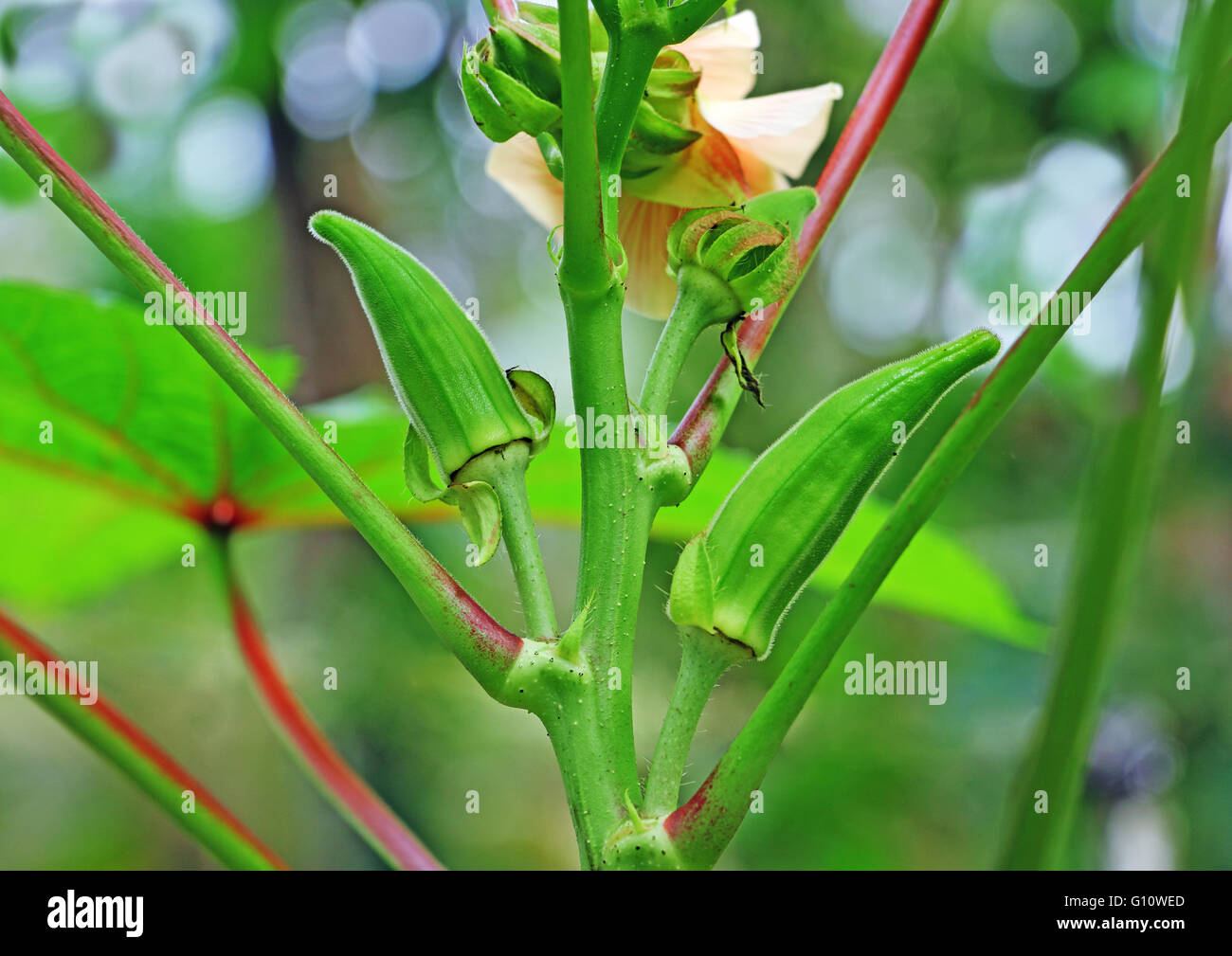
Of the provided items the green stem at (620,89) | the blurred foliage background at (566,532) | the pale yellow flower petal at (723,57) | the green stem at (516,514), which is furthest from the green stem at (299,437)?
the blurred foliage background at (566,532)

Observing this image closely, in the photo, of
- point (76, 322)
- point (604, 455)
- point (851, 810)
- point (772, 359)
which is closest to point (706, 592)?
point (604, 455)

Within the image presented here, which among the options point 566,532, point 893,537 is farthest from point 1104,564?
point 566,532

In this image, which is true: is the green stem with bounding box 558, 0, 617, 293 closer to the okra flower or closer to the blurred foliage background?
the okra flower

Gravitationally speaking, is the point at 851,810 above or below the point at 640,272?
below
